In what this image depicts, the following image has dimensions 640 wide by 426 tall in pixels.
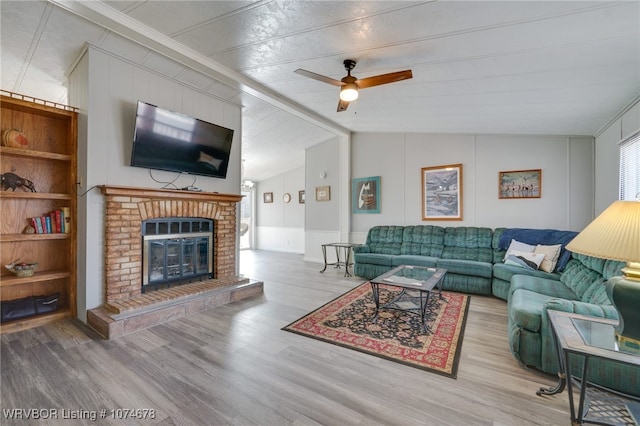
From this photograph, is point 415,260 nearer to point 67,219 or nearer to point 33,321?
point 67,219

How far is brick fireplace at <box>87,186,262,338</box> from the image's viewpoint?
8.82 feet

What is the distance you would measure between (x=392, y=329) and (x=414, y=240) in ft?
8.43

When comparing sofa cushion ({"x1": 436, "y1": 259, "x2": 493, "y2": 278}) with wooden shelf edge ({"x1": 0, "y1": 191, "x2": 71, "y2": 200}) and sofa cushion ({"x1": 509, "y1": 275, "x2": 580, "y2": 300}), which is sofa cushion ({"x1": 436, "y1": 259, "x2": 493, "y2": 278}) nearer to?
sofa cushion ({"x1": 509, "y1": 275, "x2": 580, "y2": 300})

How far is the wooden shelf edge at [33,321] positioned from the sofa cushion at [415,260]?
169 inches

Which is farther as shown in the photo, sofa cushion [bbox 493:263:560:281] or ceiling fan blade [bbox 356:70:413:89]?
sofa cushion [bbox 493:263:560:281]

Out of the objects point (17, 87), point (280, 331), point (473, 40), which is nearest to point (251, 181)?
point (17, 87)

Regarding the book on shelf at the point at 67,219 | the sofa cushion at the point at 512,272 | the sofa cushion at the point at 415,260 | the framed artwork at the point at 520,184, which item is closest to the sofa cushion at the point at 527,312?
the sofa cushion at the point at 512,272

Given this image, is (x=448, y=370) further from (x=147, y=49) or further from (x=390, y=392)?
(x=147, y=49)

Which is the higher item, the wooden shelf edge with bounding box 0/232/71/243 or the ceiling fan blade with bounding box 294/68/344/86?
the ceiling fan blade with bounding box 294/68/344/86

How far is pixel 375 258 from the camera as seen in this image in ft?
15.7

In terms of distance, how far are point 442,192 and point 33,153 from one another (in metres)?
5.64

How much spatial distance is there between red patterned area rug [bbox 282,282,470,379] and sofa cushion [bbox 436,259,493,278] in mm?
479

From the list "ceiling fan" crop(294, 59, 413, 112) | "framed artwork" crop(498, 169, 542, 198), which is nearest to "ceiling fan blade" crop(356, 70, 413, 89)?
"ceiling fan" crop(294, 59, 413, 112)

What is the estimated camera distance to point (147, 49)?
289cm
